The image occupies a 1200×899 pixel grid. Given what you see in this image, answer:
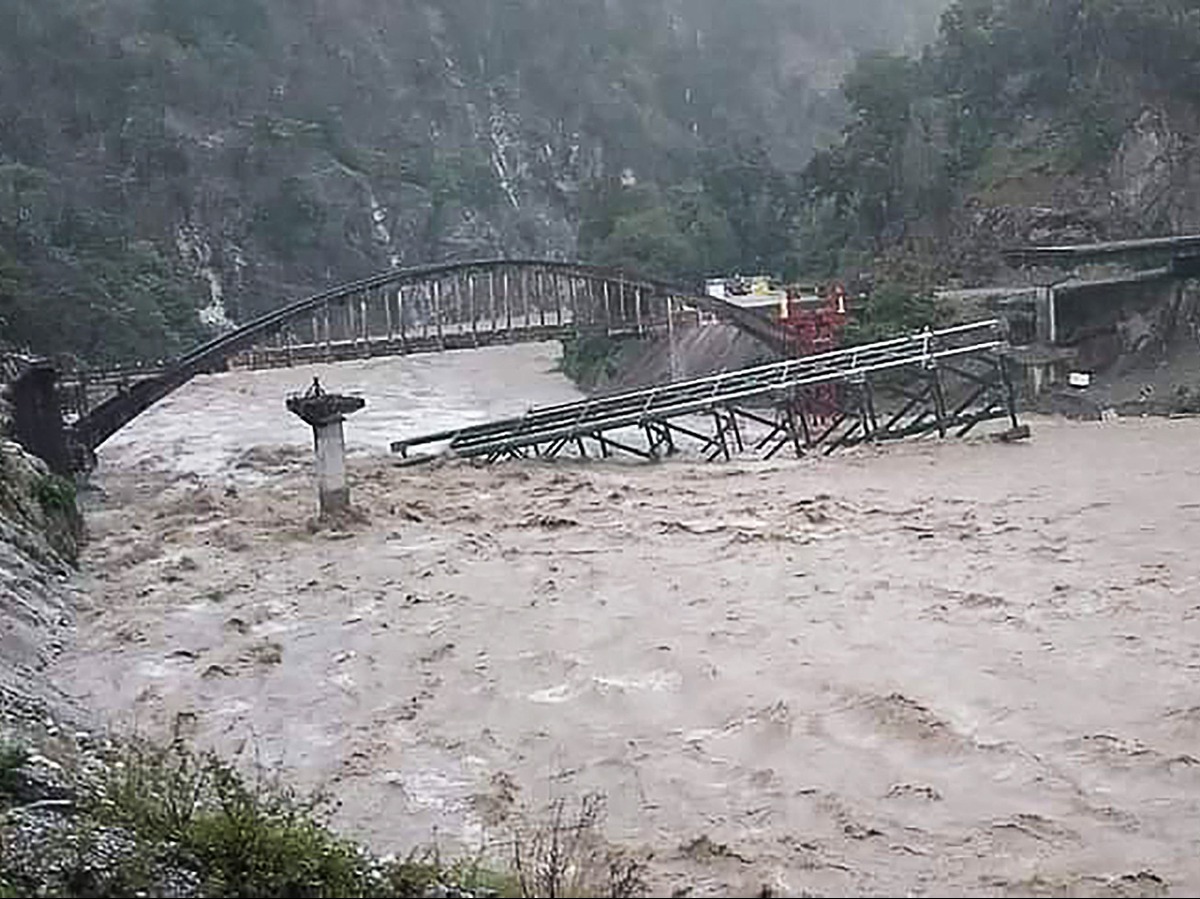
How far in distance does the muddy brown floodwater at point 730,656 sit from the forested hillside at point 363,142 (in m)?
23.3

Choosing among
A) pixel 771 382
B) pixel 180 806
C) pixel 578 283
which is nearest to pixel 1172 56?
pixel 578 283

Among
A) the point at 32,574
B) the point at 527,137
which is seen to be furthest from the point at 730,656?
the point at 527,137

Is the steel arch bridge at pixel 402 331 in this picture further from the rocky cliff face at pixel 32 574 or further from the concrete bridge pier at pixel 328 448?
the concrete bridge pier at pixel 328 448

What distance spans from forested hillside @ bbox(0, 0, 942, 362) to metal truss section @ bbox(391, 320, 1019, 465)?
693 inches

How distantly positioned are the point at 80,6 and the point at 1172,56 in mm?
57677

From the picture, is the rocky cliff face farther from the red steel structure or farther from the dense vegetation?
the red steel structure

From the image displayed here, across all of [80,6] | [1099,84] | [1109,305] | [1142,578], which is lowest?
[1142,578]

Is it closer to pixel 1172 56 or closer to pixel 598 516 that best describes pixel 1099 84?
pixel 1172 56

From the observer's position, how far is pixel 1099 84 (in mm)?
54094

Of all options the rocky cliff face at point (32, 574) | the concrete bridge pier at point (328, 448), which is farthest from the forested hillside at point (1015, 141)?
the rocky cliff face at point (32, 574)

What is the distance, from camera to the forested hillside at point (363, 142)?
62.3 metres

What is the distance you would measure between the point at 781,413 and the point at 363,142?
58.5 m

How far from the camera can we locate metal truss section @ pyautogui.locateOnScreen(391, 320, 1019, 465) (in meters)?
33.8

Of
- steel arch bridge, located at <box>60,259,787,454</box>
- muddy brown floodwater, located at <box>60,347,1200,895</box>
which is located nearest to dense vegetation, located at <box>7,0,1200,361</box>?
steel arch bridge, located at <box>60,259,787,454</box>
